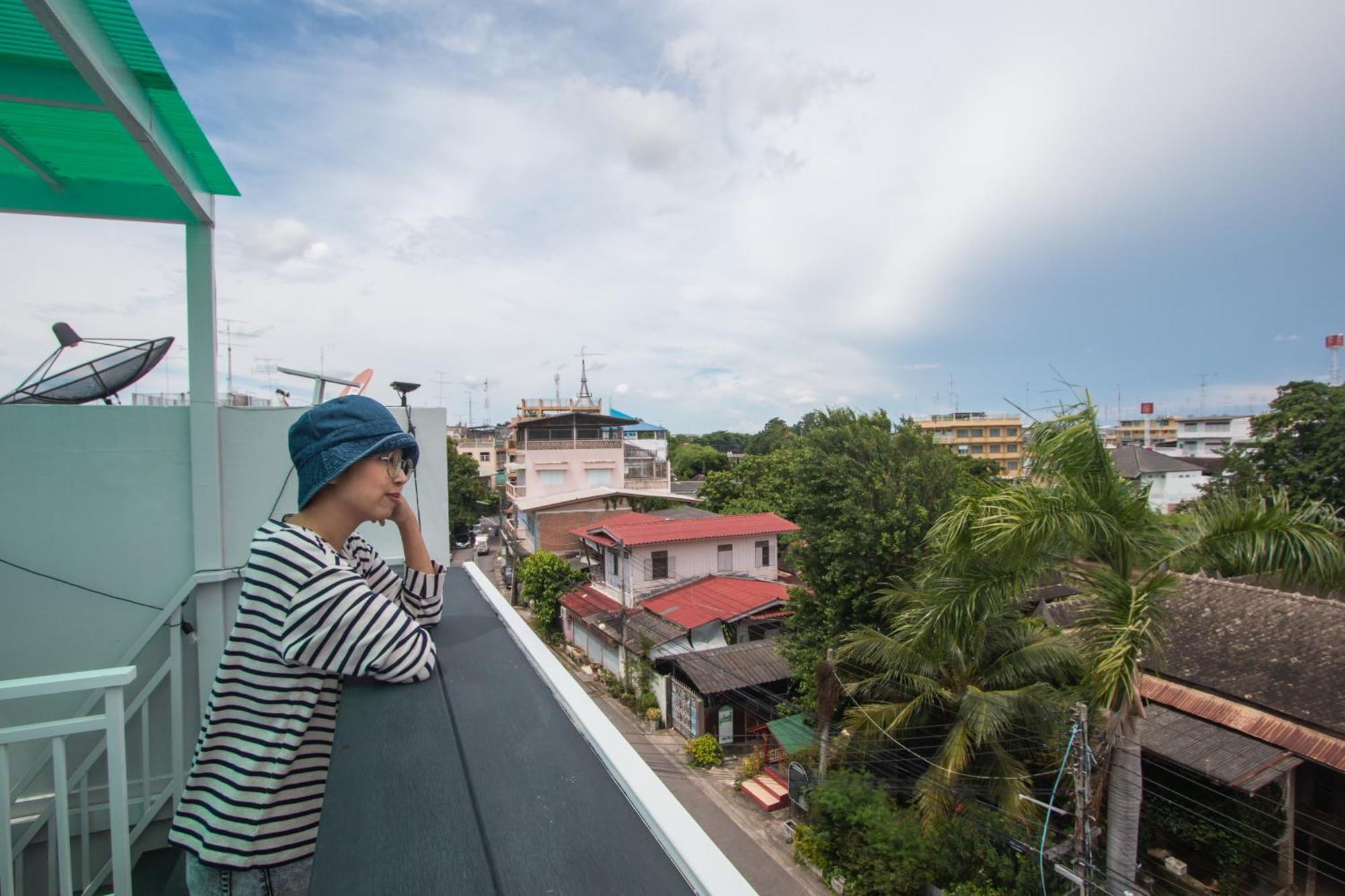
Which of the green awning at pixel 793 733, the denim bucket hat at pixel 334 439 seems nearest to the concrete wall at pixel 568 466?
the green awning at pixel 793 733

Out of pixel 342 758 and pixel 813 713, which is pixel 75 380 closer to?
pixel 342 758

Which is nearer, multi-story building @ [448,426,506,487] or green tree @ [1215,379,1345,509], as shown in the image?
green tree @ [1215,379,1345,509]

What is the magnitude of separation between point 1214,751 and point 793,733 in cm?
526

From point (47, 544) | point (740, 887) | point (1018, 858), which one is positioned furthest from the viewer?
point (1018, 858)

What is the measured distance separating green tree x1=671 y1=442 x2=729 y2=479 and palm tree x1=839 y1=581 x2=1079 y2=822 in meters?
36.6

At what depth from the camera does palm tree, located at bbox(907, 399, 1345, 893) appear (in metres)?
3.92

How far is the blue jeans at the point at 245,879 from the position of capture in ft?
3.31

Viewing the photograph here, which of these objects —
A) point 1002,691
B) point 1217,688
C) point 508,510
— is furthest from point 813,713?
point 508,510

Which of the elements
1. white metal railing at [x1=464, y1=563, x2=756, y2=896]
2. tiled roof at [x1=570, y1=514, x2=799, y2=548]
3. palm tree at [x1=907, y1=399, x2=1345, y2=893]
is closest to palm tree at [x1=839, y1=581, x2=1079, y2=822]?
palm tree at [x1=907, y1=399, x2=1345, y2=893]

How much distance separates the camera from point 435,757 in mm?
953

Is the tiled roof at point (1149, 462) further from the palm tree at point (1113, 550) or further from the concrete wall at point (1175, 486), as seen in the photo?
the palm tree at point (1113, 550)

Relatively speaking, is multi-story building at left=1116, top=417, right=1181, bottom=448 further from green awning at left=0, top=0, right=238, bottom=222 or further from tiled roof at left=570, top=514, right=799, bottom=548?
green awning at left=0, top=0, right=238, bottom=222

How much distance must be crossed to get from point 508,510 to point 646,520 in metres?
11.5

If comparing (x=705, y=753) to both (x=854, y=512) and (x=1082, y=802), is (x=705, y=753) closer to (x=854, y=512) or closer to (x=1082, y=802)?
(x=854, y=512)
